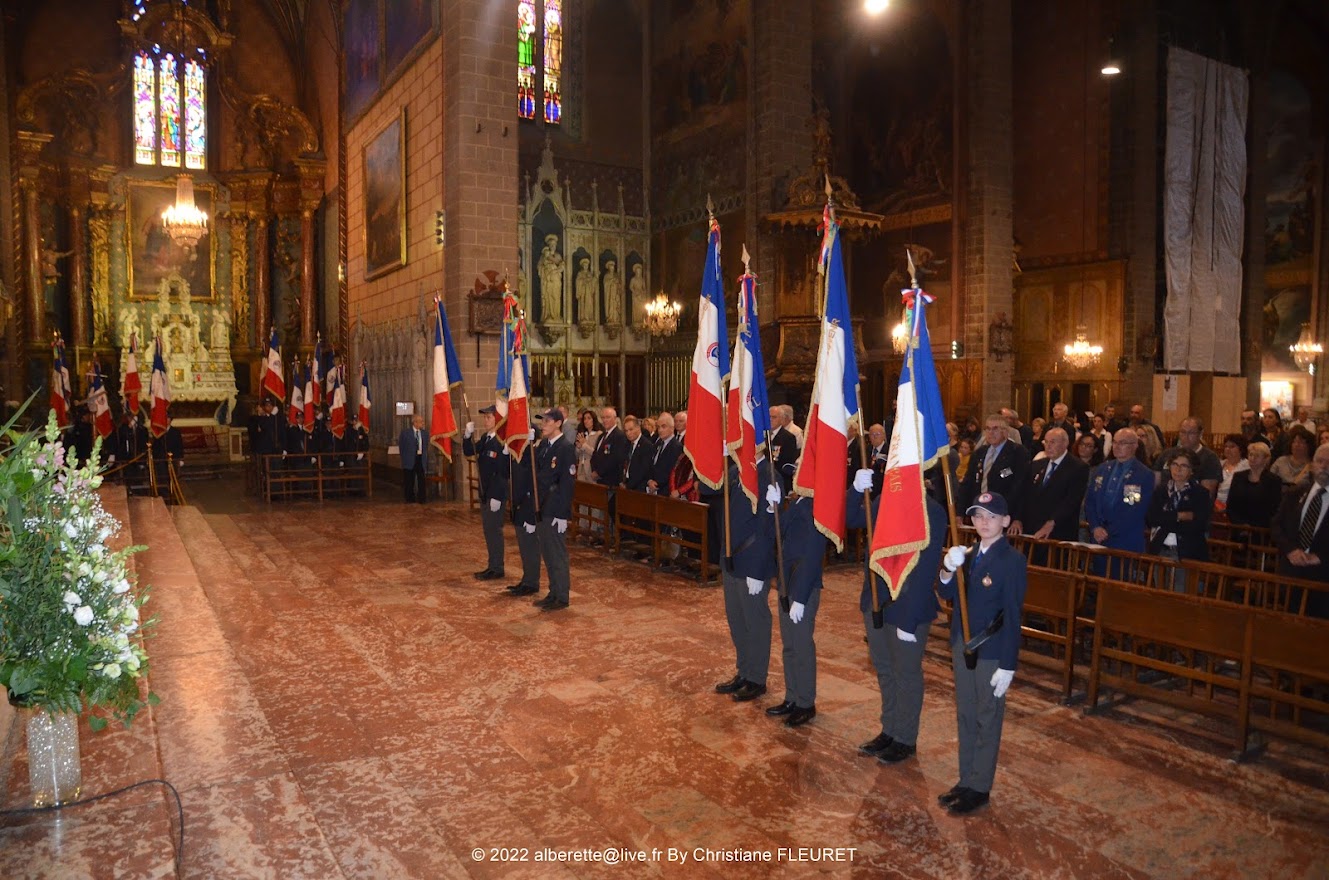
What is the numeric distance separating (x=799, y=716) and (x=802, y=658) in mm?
368

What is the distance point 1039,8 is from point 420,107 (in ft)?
52.0

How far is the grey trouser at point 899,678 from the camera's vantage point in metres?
5.19

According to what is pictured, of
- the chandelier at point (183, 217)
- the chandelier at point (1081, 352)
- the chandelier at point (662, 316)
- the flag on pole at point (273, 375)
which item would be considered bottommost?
the flag on pole at point (273, 375)

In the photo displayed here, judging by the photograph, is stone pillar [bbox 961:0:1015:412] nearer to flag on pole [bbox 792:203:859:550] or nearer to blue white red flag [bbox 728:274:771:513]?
blue white red flag [bbox 728:274:771:513]

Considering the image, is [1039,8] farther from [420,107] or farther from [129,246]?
[129,246]

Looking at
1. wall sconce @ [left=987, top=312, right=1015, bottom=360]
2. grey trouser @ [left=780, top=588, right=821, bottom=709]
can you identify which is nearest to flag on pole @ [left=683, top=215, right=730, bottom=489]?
grey trouser @ [left=780, top=588, right=821, bottom=709]

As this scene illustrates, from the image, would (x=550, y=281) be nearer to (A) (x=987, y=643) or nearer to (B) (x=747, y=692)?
(B) (x=747, y=692)

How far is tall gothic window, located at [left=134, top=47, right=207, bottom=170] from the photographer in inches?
954

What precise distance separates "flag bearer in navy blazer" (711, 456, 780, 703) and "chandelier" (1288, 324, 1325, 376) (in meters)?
28.0

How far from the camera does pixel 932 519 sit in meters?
5.22

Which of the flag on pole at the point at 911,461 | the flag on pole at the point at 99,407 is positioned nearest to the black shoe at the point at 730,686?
the flag on pole at the point at 911,461

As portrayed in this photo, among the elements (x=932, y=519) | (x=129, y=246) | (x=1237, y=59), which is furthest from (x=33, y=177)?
(x=1237, y=59)

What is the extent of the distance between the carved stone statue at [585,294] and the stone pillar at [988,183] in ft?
28.8

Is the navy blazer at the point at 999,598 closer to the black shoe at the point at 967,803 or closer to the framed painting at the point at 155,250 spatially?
the black shoe at the point at 967,803
